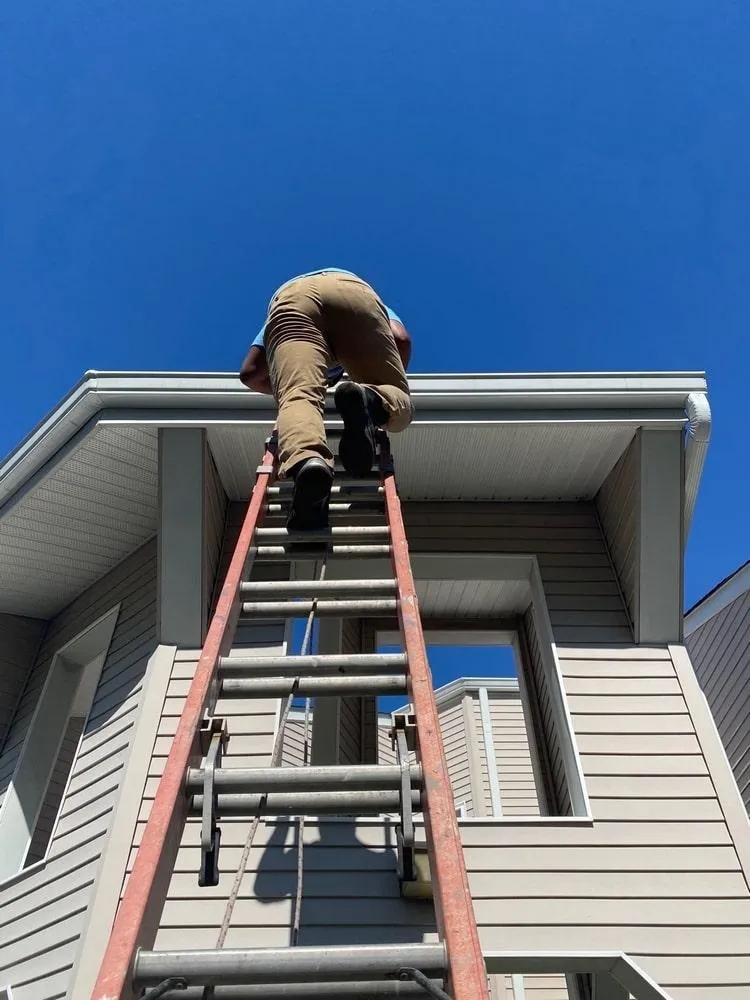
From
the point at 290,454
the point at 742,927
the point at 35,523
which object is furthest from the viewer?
the point at 35,523

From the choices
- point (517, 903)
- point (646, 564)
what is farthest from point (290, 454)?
point (646, 564)

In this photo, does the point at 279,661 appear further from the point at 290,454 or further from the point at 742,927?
the point at 742,927

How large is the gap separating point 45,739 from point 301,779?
4747 mm

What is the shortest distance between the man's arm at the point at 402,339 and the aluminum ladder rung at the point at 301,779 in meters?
2.47

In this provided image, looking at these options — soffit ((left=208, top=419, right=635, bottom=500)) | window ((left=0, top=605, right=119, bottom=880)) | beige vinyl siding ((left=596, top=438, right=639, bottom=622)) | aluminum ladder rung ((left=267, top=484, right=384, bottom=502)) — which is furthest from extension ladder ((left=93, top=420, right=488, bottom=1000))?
window ((left=0, top=605, right=119, bottom=880))

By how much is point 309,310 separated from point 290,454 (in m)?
0.81

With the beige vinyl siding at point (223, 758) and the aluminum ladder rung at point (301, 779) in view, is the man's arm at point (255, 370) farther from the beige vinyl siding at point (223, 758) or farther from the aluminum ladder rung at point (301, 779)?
the aluminum ladder rung at point (301, 779)

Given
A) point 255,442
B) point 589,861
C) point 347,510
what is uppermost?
point 255,442

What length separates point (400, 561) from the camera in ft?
8.24

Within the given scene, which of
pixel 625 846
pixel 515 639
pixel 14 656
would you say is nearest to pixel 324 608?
pixel 625 846

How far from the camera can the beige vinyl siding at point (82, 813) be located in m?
3.66

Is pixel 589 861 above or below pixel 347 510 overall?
below

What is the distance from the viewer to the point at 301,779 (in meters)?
1.64

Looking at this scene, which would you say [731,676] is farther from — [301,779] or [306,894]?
[301,779]
